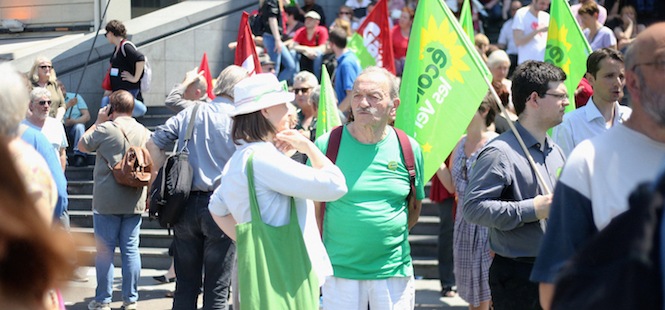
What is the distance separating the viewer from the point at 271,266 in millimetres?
2811

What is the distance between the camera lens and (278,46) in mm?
10852

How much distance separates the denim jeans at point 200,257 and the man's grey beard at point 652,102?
11.6ft

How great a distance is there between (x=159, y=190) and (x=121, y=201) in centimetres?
142

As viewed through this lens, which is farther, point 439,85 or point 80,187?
point 80,187

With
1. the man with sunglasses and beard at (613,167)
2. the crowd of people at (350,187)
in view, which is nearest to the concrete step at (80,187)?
the crowd of people at (350,187)

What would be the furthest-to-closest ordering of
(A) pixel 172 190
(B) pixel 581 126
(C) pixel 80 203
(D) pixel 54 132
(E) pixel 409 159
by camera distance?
(C) pixel 80 203 < (D) pixel 54 132 < (A) pixel 172 190 < (B) pixel 581 126 < (E) pixel 409 159

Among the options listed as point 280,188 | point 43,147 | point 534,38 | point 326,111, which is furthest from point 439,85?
point 534,38

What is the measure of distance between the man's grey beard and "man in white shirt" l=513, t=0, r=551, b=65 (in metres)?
7.81

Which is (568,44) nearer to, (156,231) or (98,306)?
(98,306)

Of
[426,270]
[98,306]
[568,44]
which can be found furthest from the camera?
[426,270]

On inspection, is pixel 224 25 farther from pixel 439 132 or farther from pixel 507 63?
pixel 439 132

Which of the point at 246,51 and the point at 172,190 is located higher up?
the point at 246,51

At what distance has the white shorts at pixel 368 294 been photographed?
3539 millimetres

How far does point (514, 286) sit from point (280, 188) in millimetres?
1361
